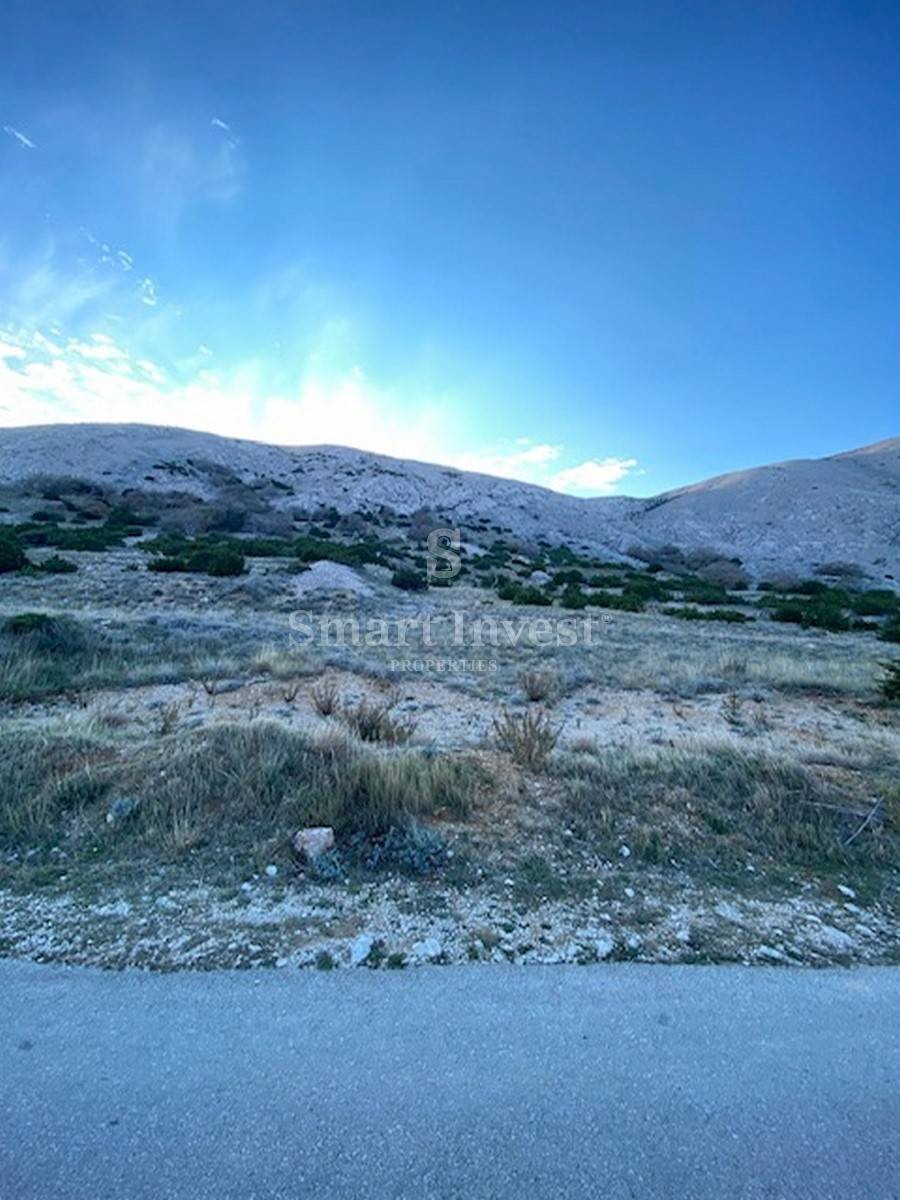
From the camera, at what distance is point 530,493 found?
211 feet

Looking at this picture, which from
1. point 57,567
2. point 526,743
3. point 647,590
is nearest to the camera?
point 526,743

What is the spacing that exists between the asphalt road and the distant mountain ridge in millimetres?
44399

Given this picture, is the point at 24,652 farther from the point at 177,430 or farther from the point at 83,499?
the point at 177,430

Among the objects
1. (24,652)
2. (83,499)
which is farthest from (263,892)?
(83,499)

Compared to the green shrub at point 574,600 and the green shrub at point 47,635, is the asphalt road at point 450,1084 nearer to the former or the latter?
the green shrub at point 47,635

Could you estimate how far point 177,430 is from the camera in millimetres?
62750

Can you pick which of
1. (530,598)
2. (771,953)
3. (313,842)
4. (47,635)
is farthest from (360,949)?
(530,598)

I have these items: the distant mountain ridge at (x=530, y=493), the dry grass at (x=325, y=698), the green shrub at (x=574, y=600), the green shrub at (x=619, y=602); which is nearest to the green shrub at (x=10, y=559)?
the dry grass at (x=325, y=698)

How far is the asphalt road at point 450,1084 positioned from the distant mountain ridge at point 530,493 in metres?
44.4

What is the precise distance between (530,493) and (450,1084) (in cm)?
6466

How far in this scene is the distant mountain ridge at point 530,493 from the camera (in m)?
44.7

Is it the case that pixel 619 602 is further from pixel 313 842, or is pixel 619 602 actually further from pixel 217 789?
pixel 313 842

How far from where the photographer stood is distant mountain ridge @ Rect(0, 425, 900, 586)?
4472 cm

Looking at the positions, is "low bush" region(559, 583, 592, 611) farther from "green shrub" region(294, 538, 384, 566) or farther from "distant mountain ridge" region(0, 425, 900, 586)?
"distant mountain ridge" region(0, 425, 900, 586)
